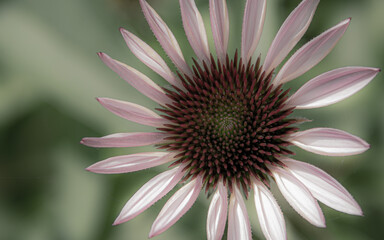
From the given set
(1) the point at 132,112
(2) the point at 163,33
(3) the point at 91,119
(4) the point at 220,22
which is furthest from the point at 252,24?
(3) the point at 91,119

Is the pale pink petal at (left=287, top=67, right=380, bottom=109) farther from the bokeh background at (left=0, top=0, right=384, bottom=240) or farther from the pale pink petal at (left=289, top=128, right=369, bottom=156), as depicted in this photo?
the bokeh background at (left=0, top=0, right=384, bottom=240)

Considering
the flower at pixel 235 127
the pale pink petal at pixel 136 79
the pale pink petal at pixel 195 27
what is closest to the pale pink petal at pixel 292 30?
the flower at pixel 235 127

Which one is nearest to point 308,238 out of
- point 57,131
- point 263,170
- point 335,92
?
point 263,170

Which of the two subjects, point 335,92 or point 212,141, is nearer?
point 335,92

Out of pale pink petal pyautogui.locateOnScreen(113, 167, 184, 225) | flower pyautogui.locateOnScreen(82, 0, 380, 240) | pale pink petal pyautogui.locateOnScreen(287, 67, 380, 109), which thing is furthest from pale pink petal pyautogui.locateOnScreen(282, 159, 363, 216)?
pale pink petal pyautogui.locateOnScreen(113, 167, 184, 225)

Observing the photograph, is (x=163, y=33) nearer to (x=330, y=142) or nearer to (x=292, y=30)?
(x=292, y=30)

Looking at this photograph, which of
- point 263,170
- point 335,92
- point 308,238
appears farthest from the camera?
point 308,238

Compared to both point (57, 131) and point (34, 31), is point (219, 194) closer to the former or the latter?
point (57, 131)
